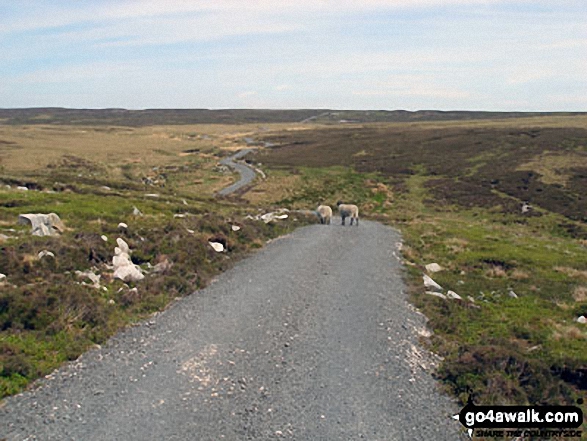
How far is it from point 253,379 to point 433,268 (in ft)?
57.3

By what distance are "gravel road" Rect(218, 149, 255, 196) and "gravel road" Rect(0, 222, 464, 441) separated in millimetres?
51329

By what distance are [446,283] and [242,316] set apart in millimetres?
11930

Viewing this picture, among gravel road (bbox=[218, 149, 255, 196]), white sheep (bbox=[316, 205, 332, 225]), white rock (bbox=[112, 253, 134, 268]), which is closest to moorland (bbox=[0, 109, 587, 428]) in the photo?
white rock (bbox=[112, 253, 134, 268])

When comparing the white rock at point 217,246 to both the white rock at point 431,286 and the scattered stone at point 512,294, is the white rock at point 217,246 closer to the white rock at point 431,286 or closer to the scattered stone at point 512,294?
the white rock at point 431,286

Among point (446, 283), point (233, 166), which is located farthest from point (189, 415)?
point (233, 166)

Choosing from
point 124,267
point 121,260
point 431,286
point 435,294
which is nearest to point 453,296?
point 435,294

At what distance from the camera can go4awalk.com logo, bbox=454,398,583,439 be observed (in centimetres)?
1028

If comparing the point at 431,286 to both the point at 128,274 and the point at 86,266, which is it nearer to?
the point at 128,274

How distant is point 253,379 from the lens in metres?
12.1

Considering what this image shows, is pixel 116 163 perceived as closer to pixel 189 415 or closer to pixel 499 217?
pixel 499 217

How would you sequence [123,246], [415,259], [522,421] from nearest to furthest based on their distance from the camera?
[522,421] → [123,246] → [415,259]

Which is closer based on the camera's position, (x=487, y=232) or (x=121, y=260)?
Answer: (x=121, y=260)

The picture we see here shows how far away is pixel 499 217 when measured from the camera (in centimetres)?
5575

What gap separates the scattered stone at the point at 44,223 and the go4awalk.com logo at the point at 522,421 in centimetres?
1866
